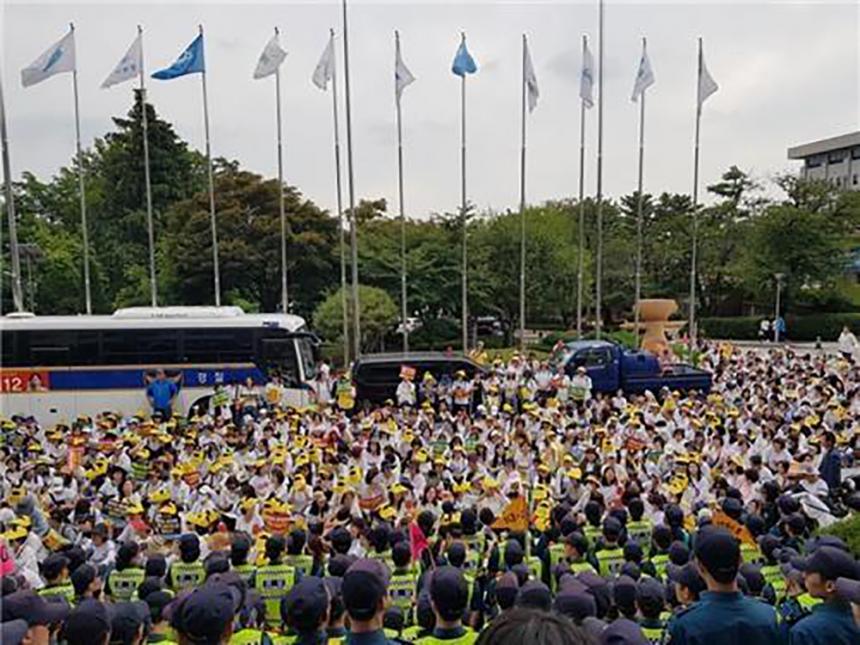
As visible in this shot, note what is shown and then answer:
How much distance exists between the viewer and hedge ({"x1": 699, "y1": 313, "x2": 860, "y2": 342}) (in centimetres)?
3422

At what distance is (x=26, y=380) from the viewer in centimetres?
1423

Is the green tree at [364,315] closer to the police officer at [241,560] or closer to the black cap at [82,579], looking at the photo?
the police officer at [241,560]

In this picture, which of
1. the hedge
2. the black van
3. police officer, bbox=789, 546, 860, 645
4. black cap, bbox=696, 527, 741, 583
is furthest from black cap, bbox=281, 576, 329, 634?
the hedge

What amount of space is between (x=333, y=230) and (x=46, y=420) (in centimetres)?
1643

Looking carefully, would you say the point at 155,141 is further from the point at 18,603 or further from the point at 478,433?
the point at 18,603

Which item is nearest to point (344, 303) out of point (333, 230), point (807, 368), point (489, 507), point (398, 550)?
point (333, 230)

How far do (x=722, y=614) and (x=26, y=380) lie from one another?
46.9ft

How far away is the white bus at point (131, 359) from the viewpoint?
→ 14250mm

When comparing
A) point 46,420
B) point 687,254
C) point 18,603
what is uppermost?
point 687,254

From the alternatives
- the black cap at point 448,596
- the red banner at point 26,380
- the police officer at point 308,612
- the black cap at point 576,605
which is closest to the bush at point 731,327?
the red banner at point 26,380

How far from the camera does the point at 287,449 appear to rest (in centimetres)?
969

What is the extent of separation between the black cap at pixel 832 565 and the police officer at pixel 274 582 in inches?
118

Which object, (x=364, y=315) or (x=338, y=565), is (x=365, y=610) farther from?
(x=364, y=315)

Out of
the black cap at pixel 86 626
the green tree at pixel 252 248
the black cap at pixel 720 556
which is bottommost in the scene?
the black cap at pixel 86 626
